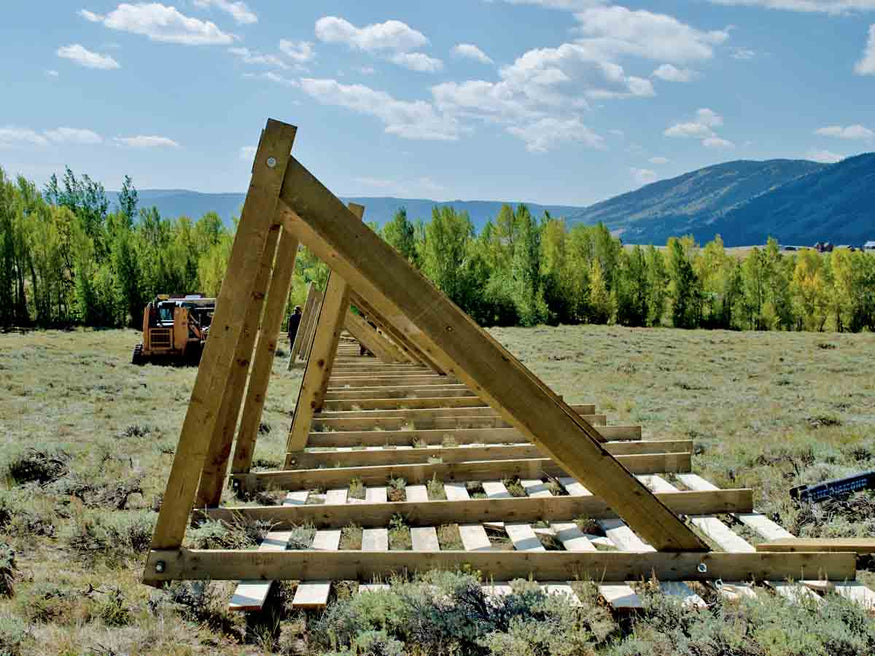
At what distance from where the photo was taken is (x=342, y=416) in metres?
8.16

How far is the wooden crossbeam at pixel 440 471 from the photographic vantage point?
5.61m

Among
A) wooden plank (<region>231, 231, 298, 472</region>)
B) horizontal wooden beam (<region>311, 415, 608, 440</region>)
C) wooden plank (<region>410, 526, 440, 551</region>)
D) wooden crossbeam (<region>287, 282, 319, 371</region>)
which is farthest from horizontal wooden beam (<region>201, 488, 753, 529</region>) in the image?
wooden crossbeam (<region>287, 282, 319, 371</region>)

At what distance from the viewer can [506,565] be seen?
3768 mm

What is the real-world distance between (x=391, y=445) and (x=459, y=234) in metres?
45.5

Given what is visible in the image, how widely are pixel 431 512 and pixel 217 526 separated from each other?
1.45m

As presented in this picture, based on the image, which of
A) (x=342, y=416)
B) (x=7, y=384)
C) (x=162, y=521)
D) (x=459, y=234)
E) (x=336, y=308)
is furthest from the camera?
(x=459, y=234)

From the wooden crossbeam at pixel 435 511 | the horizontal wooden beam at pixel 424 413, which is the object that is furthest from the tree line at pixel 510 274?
the wooden crossbeam at pixel 435 511

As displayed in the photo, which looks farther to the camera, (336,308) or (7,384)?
(7,384)

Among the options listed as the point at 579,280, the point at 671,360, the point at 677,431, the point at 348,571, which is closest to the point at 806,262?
the point at 579,280

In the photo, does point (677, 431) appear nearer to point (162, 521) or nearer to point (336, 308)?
point (336, 308)

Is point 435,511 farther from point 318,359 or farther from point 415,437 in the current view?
point 318,359

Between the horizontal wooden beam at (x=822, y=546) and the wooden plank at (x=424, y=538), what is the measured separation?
6.54 feet

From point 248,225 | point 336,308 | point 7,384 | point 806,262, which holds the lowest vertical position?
point 7,384

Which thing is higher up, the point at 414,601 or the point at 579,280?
the point at 579,280
